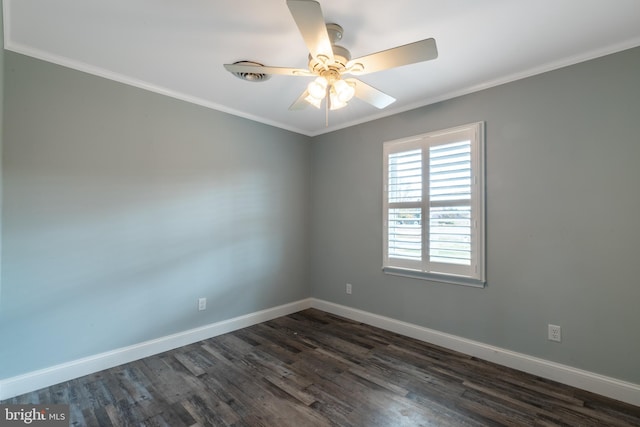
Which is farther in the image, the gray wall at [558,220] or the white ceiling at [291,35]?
the gray wall at [558,220]

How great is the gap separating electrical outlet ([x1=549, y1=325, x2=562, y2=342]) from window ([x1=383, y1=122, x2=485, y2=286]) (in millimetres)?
561

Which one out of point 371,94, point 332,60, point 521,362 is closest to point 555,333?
point 521,362

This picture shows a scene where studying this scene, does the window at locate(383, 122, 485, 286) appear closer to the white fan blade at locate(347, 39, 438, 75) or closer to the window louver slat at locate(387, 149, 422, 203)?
the window louver slat at locate(387, 149, 422, 203)

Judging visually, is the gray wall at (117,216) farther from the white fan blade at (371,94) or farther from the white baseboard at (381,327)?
the white fan blade at (371,94)

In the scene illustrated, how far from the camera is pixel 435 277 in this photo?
286 centimetres

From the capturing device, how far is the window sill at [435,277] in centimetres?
262

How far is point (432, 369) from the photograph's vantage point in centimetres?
240

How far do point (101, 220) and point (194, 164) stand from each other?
3.08ft

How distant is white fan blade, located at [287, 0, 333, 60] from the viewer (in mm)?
1246

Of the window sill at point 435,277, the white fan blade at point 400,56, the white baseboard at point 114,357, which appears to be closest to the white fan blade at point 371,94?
the white fan blade at point 400,56

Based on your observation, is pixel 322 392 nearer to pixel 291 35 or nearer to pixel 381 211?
pixel 381 211

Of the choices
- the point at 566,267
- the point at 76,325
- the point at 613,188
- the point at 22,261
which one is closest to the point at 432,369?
the point at 566,267

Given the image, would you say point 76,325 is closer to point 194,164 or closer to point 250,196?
point 194,164

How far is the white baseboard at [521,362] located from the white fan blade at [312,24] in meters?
2.66
